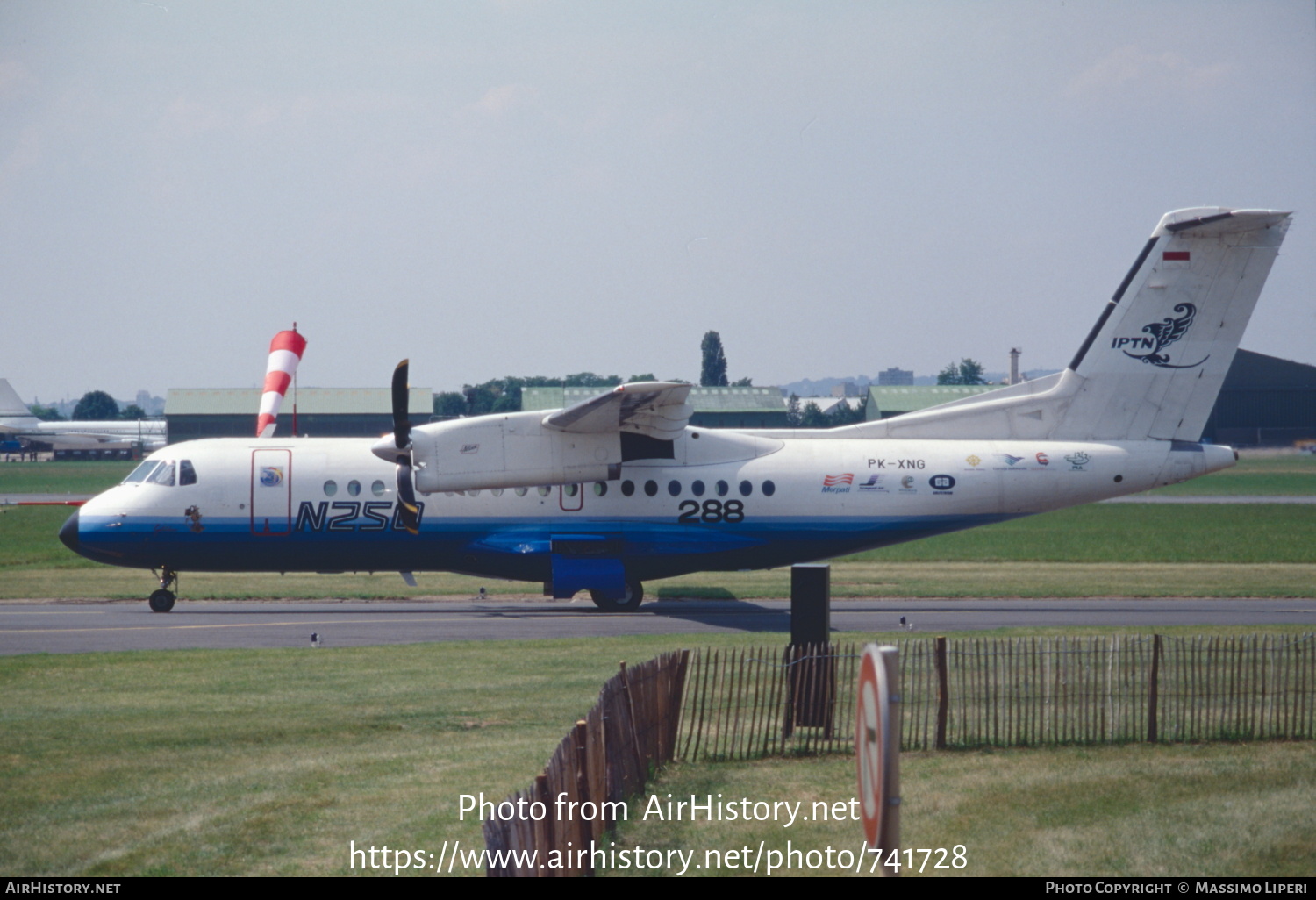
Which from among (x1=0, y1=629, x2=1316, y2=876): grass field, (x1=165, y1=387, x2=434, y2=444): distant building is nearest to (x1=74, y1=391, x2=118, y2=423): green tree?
(x1=165, y1=387, x2=434, y2=444): distant building

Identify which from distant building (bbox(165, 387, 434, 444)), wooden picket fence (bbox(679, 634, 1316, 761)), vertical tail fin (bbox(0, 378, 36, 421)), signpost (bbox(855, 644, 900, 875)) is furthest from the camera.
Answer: vertical tail fin (bbox(0, 378, 36, 421))

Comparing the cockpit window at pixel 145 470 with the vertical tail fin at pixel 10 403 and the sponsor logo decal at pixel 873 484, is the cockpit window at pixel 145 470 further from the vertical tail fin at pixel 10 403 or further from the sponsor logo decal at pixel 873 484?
the vertical tail fin at pixel 10 403

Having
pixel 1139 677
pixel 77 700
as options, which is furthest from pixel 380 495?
pixel 1139 677

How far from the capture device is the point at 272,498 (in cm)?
2398

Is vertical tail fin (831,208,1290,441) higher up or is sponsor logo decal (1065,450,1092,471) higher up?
vertical tail fin (831,208,1290,441)

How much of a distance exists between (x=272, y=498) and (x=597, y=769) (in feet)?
56.1

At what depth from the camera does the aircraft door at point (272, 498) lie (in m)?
23.9

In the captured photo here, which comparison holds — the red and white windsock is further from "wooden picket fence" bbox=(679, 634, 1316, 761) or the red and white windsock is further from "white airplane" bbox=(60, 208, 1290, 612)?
"wooden picket fence" bbox=(679, 634, 1316, 761)

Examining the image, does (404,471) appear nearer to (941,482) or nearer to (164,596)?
(164,596)

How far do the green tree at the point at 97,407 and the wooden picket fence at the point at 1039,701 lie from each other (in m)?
182

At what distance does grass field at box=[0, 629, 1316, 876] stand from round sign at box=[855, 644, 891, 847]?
2.70 meters

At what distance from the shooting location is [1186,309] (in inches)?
947

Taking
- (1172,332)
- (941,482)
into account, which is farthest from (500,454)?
(1172,332)

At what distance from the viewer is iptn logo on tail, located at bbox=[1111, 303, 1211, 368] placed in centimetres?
2409
